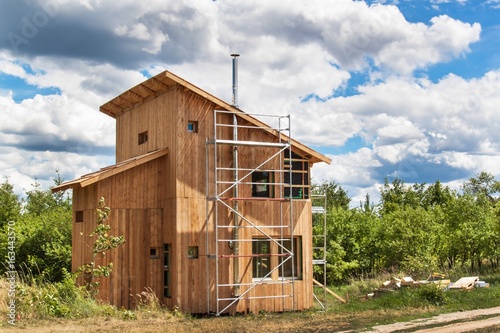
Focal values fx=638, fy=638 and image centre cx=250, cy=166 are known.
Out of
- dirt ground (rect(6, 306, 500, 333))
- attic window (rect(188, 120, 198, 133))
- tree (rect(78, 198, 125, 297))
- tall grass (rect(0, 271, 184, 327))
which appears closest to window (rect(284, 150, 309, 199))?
attic window (rect(188, 120, 198, 133))

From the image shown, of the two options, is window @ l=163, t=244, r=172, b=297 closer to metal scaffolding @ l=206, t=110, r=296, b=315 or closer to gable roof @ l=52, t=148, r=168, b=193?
metal scaffolding @ l=206, t=110, r=296, b=315

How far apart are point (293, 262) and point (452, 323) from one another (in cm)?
673

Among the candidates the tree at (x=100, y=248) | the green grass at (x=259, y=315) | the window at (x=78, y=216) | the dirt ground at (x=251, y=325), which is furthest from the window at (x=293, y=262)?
the window at (x=78, y=216)

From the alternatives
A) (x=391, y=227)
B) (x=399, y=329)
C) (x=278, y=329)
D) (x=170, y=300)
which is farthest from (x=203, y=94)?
(x=391, y=227)

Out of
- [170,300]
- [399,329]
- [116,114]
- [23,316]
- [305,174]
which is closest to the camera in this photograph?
[399,329]

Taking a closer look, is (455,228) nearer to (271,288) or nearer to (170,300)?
(271,288)

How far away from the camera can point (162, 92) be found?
22.6 metres

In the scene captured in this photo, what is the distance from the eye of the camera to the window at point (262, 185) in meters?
23.1

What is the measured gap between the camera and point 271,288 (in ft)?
74.0

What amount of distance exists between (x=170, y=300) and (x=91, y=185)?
472cm

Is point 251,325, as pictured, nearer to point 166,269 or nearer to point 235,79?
point 166,269

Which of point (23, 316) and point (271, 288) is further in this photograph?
point (271, 288)

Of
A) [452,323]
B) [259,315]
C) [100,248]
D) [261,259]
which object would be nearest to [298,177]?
[261,259]

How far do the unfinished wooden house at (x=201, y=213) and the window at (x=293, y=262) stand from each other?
4 cm
